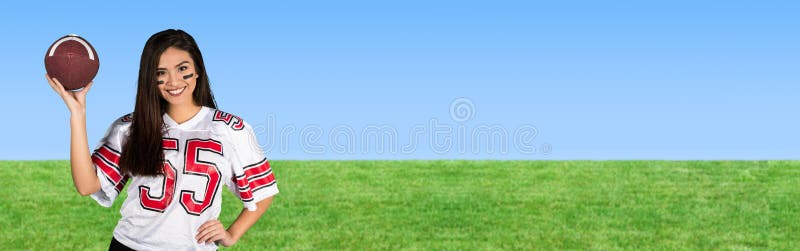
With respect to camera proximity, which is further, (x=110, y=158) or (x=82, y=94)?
(x=110, y=158)

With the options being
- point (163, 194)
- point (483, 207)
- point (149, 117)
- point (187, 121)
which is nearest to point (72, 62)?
point (149, 117)

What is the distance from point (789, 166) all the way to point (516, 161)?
4.32m

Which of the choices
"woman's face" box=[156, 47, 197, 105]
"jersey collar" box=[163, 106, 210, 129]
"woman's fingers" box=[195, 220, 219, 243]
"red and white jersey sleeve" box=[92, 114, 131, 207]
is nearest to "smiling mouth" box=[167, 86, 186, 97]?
"woman's face" box=[156, 47, 197, 105]

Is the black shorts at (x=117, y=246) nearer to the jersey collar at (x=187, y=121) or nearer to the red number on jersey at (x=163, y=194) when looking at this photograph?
the red number on jersey at (x=163, y=194)

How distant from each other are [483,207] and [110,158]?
7.37 metres

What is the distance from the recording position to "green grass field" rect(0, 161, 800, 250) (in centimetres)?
907

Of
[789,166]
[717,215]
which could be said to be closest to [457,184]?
[717,215]

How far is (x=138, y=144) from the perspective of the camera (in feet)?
11.7

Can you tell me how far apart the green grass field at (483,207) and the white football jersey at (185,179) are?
4921 millimetres

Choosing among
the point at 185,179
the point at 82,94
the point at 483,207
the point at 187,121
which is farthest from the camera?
the point at 483,207

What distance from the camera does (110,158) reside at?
12.0 ft

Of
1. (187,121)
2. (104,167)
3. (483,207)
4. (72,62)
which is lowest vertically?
(483,207)

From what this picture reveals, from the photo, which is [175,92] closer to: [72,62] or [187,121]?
[187,121]

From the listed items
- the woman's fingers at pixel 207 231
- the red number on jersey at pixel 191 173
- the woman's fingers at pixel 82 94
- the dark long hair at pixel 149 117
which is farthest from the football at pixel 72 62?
the woman's fingers at pixel 207 231
